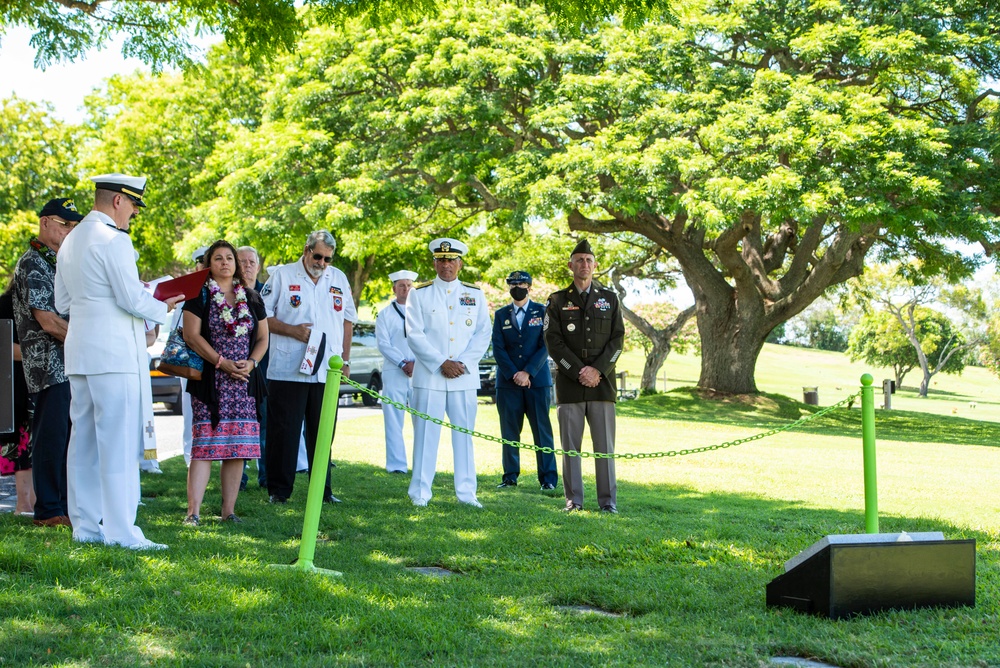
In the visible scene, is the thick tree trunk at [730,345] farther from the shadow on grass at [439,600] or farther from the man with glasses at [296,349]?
the man with glasses at [296,349]

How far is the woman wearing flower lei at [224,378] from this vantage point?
7.34m

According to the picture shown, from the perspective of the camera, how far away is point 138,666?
4043mm

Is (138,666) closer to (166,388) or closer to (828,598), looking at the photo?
(828,598)

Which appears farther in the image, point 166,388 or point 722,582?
point 166,388

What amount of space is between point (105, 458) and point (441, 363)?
10.9ft

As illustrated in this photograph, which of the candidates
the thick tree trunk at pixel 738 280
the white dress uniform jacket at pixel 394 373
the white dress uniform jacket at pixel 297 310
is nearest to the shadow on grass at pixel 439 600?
the white dress uniform jacket at pixel 297 310

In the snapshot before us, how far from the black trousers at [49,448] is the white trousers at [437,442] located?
2842 mm

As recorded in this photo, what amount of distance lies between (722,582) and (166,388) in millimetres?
16942

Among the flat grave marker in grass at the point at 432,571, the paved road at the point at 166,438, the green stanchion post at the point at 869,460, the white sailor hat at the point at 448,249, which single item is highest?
the white sailor hat at the point at 448,249

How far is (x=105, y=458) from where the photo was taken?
6.16m

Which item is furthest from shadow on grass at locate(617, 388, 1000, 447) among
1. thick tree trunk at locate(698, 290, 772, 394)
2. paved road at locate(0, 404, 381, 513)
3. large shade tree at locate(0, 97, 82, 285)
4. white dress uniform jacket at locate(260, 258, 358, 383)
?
large shade tree at locate(0, 97, 82, 285)

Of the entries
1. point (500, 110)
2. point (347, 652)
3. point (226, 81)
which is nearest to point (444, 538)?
point (347, 652)

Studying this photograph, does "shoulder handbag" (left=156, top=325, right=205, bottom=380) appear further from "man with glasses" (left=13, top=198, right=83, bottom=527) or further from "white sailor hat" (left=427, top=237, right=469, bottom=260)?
"white sailor hat" (left=427, top=237, right=469, bottom=260)

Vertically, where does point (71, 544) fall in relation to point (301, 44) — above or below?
below
